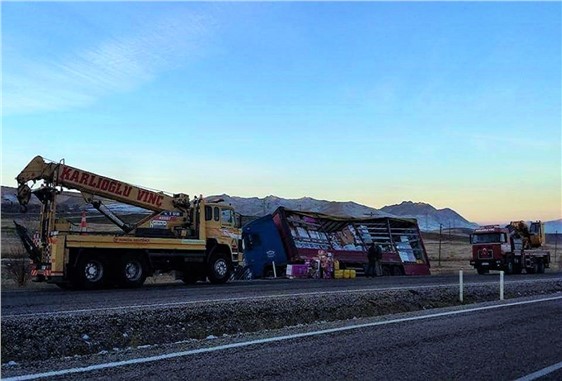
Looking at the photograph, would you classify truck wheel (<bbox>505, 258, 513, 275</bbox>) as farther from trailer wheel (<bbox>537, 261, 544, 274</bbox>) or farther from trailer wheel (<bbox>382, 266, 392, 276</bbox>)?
trailer wheel (<bbox>382, 266, 392, 276</bbox>)

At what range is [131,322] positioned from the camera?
33.9 ft

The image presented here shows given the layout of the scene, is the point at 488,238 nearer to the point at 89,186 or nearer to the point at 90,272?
the point at 89,186

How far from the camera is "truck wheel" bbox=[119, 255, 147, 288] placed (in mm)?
19047

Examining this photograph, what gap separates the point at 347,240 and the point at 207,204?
→ 38.3 ft

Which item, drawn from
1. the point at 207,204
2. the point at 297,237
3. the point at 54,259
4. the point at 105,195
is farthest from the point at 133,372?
the point at 297,237

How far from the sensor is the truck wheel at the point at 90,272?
1802cm

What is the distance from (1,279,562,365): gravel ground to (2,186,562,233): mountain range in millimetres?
9424

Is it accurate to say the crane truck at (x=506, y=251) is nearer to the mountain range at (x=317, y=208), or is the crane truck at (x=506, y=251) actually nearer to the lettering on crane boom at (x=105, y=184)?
the mountain range at (x=317, y=208)

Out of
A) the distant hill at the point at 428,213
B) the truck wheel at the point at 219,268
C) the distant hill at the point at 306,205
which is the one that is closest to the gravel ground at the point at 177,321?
the truck wheel at the point at 219,268

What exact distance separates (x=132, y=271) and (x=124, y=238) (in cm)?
116

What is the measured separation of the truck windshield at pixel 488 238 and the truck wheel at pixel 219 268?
21.0 meters

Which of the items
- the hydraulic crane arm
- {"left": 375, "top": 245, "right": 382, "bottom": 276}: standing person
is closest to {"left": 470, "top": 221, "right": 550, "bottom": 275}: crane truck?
{"left": 375, "top": 245, "right": 382, "bottom": 276}: standing person

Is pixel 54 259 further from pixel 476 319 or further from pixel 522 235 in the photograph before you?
pixel 522 235

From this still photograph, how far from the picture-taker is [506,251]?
1433 inches
